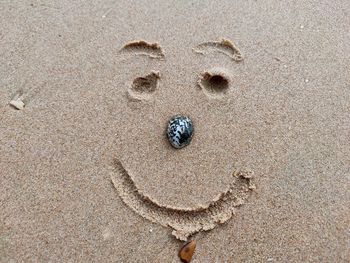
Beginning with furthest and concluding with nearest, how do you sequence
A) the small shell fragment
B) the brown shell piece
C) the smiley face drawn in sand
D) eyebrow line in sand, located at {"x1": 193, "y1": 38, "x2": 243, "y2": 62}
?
eyebrow line in sand, located at {"x1": 193, "y1": 38, "x2": 243, "y2": 62}
the small shell fragment
the smiley face drawn in sand
the brown shell piece

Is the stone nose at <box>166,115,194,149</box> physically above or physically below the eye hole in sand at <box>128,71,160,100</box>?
below

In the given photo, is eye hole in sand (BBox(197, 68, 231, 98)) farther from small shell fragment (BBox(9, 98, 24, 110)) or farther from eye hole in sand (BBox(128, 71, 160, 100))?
small shell fragment (BBox(9, 98, 24, 110))

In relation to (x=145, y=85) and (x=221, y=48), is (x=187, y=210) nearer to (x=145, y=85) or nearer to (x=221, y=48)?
(x=145, y=85)

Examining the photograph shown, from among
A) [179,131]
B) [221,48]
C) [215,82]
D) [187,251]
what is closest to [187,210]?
[187,251]

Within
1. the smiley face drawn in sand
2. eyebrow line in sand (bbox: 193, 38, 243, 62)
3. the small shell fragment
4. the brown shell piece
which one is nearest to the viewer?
the brown shell piece

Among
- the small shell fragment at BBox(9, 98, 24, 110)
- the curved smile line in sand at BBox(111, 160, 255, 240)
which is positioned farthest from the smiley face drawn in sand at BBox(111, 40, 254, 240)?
the small shell fragment at BBox(9, 98, 24, 110)

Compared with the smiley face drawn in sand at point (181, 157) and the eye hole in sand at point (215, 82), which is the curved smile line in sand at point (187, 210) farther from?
the eye hole in sand at point (215, 82)

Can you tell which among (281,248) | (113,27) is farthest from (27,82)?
(281,248)

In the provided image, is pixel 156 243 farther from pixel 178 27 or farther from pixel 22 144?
pixel 178 27
